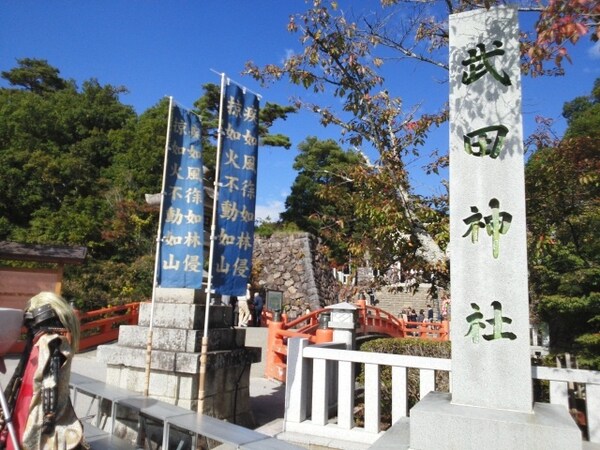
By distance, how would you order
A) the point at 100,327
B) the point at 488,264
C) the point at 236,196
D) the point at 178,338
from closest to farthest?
1. the point at 488,264
2. the point at 178,338
3. the point at 236,196
4. the point at 100,327

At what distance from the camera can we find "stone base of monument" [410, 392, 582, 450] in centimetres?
288

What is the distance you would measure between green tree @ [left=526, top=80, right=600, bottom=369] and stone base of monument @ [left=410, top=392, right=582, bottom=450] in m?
2.80

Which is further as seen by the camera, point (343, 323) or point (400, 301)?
point (400, 301)

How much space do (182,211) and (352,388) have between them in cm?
289

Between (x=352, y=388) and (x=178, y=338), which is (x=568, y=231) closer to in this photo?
(x=352, y=388)

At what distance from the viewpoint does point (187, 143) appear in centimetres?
559

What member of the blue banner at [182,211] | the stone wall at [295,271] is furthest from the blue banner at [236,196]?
the stone wall at [295,271]

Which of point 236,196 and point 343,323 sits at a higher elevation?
point 236,196

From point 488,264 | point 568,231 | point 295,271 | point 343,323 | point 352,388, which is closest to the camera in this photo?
point 488,264

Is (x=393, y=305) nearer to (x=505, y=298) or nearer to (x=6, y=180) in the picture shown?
(x=6, y=180)

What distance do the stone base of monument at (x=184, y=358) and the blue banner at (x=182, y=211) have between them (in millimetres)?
316

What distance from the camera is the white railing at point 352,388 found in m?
3.98

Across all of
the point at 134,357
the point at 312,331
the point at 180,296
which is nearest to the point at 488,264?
the point at 180,296

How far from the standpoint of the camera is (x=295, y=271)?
24.5 m
